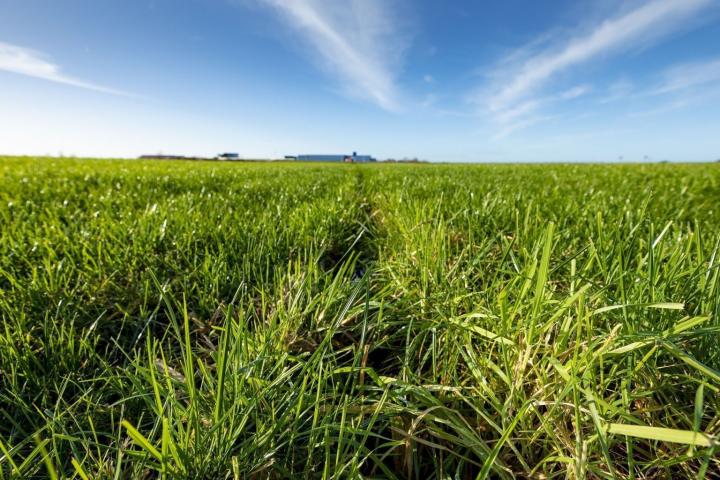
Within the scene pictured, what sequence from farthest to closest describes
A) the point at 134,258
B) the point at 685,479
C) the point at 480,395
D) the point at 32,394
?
the point at 134,258 < the point at 32,394 < the point at 480,395 < the point at 685,479

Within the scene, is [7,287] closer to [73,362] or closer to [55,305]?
[55,305]

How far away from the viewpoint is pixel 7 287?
1.56m

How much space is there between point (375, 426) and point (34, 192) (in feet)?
17.0

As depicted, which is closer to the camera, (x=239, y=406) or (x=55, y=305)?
(x=239, y=406)

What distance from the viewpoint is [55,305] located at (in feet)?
4.72

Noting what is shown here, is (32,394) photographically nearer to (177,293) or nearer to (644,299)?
(177,293)

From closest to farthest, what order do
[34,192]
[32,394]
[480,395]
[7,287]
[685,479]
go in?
[685,479], [480,395], [32,394], [7,287], [34,192]

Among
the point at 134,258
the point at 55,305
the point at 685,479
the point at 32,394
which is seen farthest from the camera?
the point at 134,258

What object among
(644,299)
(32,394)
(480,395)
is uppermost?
(644,299)

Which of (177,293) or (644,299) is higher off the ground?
(644,299)

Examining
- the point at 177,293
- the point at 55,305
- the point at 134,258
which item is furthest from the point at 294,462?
the point at 134,258

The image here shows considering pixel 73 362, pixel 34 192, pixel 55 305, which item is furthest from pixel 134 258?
→ pixel 34 192

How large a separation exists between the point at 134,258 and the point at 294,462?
1.57 metres

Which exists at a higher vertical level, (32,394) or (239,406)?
(239,406)
